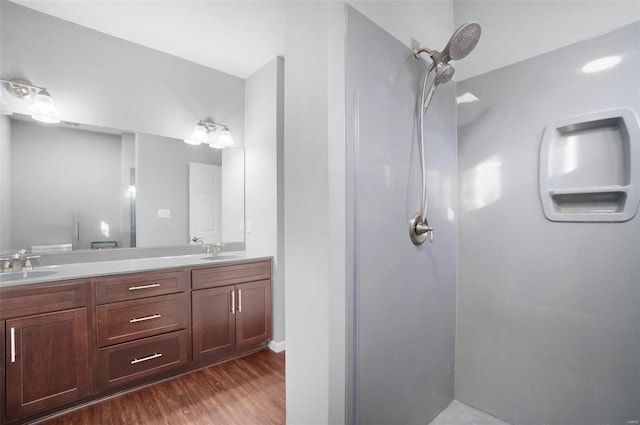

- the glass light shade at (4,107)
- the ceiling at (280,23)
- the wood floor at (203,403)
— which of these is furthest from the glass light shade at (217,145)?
the wood floor at (203,403)

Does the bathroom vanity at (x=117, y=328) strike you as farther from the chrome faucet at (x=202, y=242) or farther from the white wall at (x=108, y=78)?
the white wall at (x=108, y=78)

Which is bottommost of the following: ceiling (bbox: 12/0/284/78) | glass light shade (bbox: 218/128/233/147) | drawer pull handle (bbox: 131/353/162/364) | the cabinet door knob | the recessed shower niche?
drawer pull handle (bbox: 131/353/162/364)

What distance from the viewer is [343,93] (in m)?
1.04

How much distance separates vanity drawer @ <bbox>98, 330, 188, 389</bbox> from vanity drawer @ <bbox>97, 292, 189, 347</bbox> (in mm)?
51

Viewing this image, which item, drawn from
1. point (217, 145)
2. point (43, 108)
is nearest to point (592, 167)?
point (217, 145)

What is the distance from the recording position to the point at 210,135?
2.89 meters

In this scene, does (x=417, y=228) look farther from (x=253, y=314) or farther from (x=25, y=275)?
(x=25, y=275)

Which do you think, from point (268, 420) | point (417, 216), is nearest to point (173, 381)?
point (268, 420)

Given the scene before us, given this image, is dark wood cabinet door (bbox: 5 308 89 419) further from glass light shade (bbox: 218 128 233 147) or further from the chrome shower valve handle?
the chrome shower valve handle

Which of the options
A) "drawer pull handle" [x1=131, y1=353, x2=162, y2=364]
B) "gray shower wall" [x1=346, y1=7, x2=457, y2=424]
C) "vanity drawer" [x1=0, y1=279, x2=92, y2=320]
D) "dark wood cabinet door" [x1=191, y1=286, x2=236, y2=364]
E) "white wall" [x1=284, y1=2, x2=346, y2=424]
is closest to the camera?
"white wall" [x1=284, y1=2, x2=346, y2=424]

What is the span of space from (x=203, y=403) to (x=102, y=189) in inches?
72.7

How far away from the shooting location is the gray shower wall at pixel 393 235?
1.10 metres

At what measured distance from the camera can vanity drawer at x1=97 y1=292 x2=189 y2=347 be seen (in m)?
1.84

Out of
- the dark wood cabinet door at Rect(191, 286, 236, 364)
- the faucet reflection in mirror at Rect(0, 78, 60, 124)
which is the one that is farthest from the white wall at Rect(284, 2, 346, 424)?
the faucet reflection in mirror at Rect(0, 78, 60, 124)
